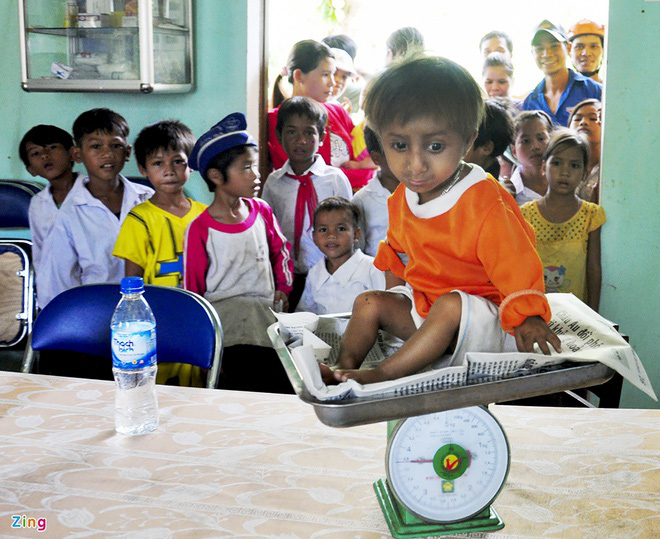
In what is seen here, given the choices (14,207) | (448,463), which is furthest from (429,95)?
(14,207)

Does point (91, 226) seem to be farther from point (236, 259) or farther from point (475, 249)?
point (475, 249)

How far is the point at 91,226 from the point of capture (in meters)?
2.55

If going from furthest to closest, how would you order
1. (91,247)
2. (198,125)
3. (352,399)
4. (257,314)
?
(198,125), (91,247), (257,314), (352,399)

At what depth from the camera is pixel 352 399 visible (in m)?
Answer: 0.72

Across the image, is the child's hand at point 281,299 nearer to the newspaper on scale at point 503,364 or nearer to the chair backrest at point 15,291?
the chair backrest at point 15,291

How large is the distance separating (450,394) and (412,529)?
0.19 m

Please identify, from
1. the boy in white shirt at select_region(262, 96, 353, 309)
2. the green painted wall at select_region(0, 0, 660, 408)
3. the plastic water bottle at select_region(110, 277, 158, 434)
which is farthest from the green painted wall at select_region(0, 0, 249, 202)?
the plastic water bottle at select_region(110, 277, 158, 434)

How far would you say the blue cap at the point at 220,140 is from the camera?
2.36m

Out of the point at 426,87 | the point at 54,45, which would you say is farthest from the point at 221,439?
the point at 54,45

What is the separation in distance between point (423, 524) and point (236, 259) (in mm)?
1609

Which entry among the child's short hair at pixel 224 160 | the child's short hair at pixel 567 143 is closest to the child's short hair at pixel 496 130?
the child's short hair at pixel 567 143

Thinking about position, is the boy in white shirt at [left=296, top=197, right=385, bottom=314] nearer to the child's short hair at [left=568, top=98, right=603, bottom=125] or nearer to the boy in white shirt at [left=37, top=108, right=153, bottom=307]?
the boy in white shirt at [left=37, top=108, right=153, bottom=307]

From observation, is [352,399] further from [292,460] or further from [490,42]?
[490,42]

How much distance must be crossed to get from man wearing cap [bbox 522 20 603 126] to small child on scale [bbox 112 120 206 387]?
4.62 ft
